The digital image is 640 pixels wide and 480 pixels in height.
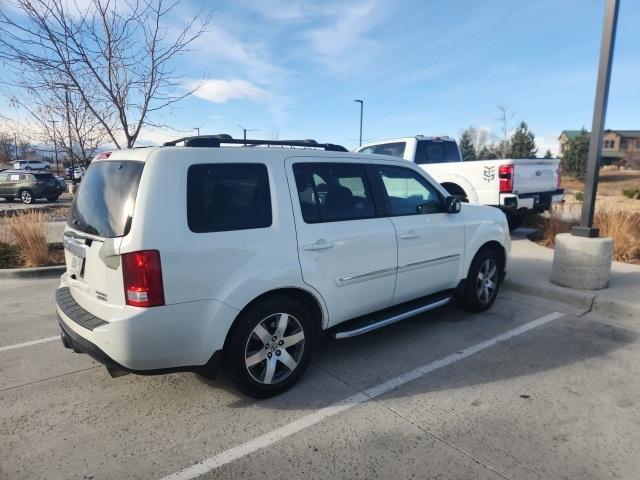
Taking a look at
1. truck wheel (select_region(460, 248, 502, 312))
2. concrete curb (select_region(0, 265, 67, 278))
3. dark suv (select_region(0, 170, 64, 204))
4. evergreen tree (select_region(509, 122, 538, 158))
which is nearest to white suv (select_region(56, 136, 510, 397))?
truck wheel (select_region(460, 248, 502, 312))

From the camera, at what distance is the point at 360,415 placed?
3.00 metres

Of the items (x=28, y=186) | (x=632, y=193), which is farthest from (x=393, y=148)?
(x=28, y=186)

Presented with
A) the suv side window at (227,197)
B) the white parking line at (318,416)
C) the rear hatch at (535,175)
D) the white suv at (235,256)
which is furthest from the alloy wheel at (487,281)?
the rear hatch at (535,175)

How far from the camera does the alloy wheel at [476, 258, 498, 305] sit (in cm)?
492

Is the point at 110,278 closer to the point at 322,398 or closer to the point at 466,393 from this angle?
the point at 322,398

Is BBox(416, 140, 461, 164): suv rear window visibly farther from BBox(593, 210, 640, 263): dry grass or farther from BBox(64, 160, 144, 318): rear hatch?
BBox(64, 160, 144, 318): rear hatch

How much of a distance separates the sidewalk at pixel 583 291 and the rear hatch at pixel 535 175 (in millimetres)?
1525

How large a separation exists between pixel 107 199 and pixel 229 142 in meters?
0.95

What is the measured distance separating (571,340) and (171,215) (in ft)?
13.1

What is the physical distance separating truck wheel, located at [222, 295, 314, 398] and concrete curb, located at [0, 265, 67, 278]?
4.98 metres

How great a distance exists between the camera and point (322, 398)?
3.22 meters

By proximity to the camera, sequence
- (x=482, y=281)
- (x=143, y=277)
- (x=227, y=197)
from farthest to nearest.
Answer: (x=482, y=281)
(x=227, y=197)
(x=143, y=277)

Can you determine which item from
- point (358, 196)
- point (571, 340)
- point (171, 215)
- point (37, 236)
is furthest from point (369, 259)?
point (37, 236)

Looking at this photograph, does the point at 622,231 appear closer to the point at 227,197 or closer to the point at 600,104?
the point at 600,104
